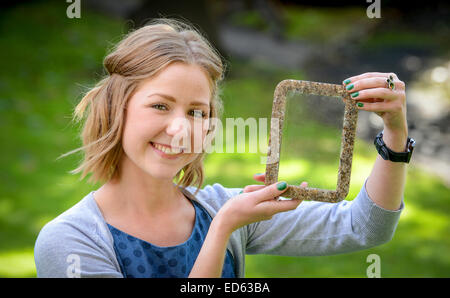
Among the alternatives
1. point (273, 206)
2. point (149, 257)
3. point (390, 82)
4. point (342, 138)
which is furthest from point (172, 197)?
point (390, 82)

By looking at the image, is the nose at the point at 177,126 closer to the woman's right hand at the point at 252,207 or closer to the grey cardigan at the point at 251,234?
the woman's right hand at the point at 252,207

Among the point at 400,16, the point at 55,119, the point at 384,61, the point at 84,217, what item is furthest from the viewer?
the point at 400,16

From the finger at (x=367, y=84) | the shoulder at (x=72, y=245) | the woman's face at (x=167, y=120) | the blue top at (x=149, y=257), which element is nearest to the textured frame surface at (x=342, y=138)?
the finger at (x=367, y=84)

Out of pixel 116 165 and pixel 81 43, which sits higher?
pixel 81 43

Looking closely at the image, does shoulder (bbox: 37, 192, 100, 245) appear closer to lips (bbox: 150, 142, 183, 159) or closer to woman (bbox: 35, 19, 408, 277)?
woman (bbox: 35, 19, 408, 277)

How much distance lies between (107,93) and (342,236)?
117 cm

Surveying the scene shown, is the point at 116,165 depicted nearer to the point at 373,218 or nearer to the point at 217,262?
the point at 217,262

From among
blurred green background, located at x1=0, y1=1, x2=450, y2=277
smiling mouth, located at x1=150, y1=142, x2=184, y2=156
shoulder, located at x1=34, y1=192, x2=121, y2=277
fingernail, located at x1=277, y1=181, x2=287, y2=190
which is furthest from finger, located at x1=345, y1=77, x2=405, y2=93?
shoulder, located at x1=34, y1=192, x2=121, y2=277

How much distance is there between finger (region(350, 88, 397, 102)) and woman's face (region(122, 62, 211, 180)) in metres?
0.59

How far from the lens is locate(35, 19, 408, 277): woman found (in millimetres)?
1827

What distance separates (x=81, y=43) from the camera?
380 inches

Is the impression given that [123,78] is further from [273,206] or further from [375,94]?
[375,94]

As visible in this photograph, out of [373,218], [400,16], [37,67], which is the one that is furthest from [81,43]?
[373,218]

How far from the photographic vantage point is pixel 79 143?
21.7ft
